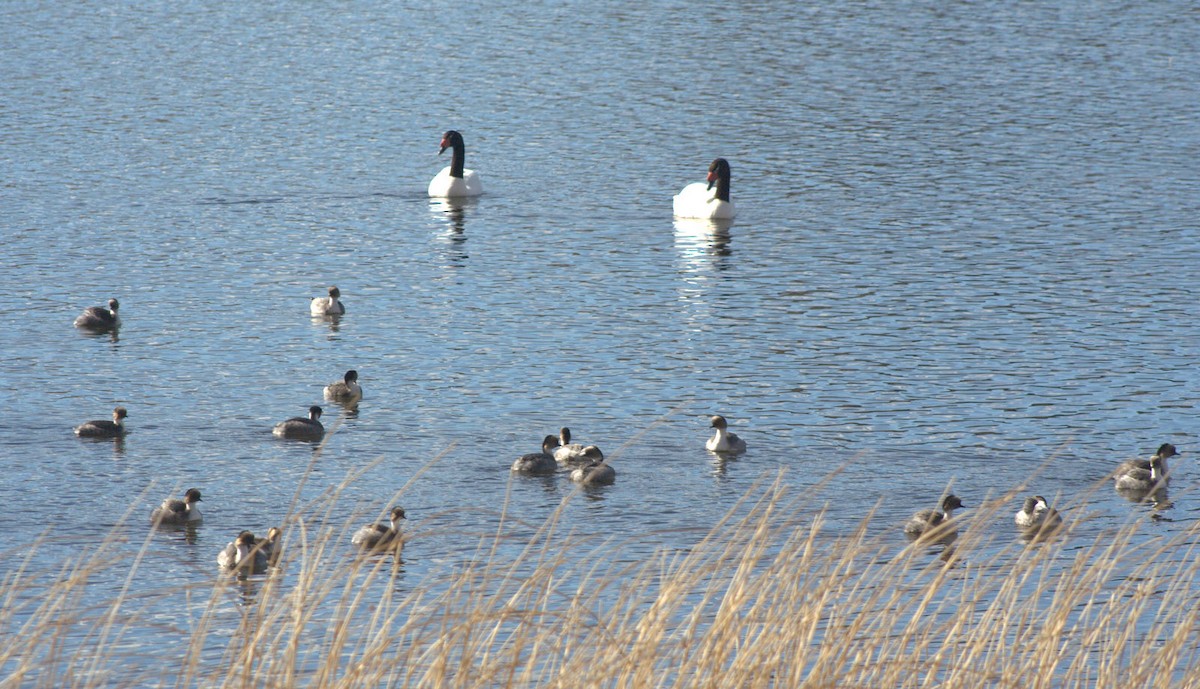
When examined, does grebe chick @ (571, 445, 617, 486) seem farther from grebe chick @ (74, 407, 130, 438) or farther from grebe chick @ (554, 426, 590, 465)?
grebe chick @ (74, 407, 130, 438)

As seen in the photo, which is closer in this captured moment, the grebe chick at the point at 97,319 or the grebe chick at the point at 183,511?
the grebe chick at the point at 183,511

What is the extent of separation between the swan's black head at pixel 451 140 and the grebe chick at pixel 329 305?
12.7 metres

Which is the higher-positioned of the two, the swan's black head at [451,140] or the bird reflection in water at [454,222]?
the swan's black head at [451,140]

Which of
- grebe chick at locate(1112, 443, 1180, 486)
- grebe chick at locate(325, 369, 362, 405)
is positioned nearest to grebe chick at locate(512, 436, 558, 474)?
grebe chick at locate(325, 369, 362, 405)

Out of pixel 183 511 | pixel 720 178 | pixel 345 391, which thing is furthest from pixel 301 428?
pixel 720 178

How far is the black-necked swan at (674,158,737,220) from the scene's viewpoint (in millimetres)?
38938

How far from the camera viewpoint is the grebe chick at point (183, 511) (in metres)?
19.2

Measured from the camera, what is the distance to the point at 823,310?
3106 centimetres

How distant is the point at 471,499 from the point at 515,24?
169 feet

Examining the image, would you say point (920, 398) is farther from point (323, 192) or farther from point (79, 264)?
point (323, 192)

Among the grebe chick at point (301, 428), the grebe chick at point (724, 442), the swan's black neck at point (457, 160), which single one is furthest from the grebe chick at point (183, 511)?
the swan's black neck at point (457, 160)

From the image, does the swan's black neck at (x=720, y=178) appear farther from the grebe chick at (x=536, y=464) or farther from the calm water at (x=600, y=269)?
the grebe chick at (x=536, y=464)

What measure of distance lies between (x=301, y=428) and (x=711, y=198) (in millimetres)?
17978

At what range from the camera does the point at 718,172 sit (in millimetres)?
38906
